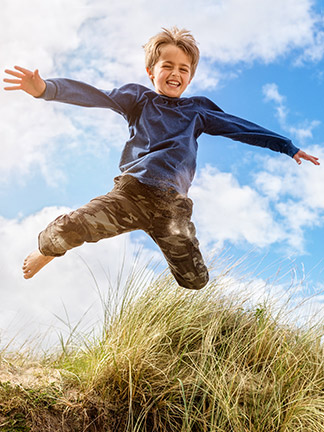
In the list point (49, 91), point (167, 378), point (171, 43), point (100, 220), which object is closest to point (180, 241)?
point (100, 220)

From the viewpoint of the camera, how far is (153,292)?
4137 millimetres

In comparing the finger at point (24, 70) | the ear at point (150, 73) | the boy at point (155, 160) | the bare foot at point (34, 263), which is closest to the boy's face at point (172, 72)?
the boy at point (155, 160)

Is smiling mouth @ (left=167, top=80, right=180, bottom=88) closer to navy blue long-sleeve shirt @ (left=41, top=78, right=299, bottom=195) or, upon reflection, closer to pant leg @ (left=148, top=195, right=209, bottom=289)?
navy blue long-sleeve shirt @ (left=41, top=78, right=299, bottom=195)

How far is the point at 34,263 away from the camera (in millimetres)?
3199

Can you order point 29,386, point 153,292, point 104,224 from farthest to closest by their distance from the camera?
1. point 153,292
2. point 29,386
3. point 104,224

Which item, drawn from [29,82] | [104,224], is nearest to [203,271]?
[104,224]

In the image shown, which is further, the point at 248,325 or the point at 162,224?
the point at 248,325

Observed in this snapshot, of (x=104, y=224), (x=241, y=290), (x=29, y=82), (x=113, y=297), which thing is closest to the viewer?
(x=29, y=82)

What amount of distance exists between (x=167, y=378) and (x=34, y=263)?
124 centimetres

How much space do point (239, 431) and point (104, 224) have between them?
5.45ft

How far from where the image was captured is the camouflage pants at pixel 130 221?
9.55 ft

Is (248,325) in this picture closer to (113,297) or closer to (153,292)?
(153,292)

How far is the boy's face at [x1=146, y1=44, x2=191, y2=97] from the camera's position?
10.3 ft

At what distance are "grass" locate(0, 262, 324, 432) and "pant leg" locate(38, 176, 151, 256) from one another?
90 cm
